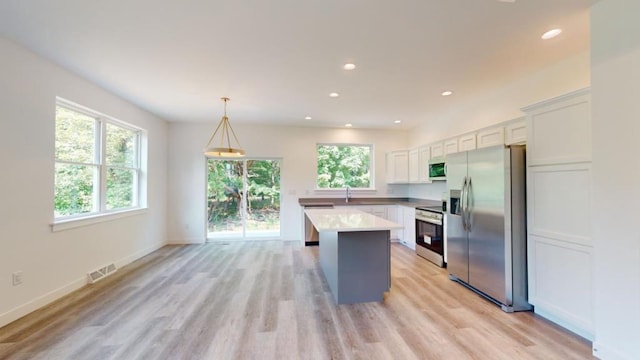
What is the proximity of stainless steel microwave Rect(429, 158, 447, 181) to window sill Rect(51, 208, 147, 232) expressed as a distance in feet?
17.3

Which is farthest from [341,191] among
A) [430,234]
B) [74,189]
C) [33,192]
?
[33,192]

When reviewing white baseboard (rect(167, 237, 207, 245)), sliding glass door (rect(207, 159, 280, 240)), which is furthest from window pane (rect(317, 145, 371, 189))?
white baseboard (rect(167, 237, 207, 245))

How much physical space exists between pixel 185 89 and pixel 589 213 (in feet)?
15.2

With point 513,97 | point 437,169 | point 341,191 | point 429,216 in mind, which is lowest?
point 429,216

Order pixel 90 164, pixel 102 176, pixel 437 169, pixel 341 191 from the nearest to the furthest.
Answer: pixel 90 164
pixel 102 176
pixel 437 169
pixel 341 191

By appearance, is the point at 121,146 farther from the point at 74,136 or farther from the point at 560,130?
the point at 560,130

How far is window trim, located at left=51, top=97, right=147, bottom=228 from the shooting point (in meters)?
3.35

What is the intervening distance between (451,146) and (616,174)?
274 cm

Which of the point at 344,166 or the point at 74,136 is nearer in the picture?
the point at 74,136

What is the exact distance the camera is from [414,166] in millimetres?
5891

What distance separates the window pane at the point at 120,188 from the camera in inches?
168

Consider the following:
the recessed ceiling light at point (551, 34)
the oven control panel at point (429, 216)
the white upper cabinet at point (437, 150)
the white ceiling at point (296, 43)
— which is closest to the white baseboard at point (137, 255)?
the white ceiling at point (296, 43)

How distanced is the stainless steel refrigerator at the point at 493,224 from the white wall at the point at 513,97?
3.19ft

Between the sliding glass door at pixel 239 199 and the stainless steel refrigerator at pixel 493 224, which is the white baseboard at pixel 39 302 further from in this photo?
the stainless steel refrigerator at pixel 493 224
